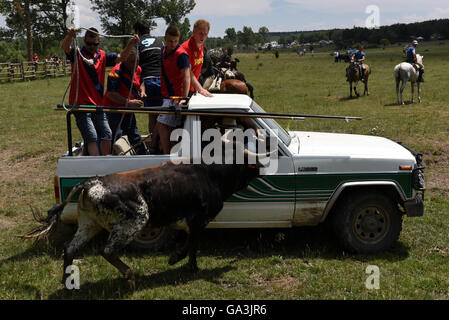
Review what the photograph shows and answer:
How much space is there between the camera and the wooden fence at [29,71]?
35625 mm

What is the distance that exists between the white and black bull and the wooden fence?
34114mm

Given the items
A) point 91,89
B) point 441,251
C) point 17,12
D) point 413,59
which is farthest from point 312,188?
point 17,12

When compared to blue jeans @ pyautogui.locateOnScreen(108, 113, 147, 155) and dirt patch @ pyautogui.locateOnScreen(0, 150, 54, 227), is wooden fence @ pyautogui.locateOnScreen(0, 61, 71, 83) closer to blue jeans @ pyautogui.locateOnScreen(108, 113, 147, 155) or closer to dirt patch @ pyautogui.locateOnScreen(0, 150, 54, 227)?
dirt patch @ pyautogui.locateOnScreen(0, 150, 54, 227)

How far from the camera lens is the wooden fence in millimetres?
35625

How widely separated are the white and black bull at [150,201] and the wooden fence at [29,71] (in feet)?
112

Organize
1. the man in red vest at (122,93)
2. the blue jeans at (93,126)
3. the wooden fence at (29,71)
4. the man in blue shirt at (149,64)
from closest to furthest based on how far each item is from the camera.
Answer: the blue jeans at (93,126) → the man in red vest at (122,93) → the man in blue shirt at (149,64) → the wooden fence at (29,71)

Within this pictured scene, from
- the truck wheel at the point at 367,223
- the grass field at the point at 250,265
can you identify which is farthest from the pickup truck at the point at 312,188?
the grass field at the point at 250,265

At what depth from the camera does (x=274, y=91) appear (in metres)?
23.5

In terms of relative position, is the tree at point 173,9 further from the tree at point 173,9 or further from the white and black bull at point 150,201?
the white and black bull at point 150,201

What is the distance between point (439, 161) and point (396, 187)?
5.20 m

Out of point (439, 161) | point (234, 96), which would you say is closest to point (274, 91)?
point (439, 161)

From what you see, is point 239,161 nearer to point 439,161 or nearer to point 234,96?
point 234,96

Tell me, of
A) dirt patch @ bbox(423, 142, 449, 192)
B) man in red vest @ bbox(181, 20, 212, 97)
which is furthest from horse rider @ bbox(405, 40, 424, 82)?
man in red vest @ bbox(181, 20, 212, 97)

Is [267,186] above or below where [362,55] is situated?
below
